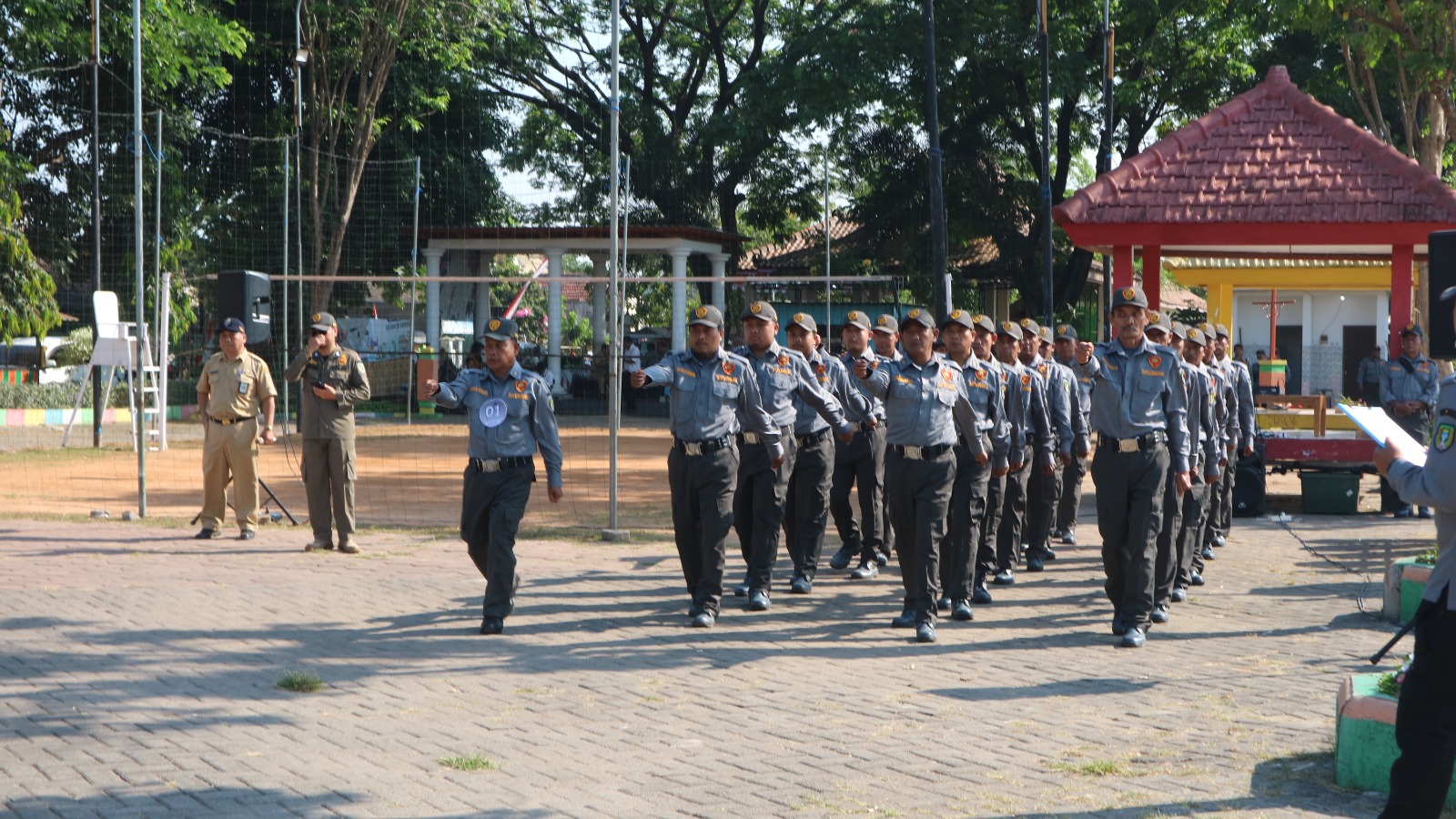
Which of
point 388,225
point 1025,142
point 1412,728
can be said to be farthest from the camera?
point 1025,142

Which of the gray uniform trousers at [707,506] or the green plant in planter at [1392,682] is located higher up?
the gray uniform trousers at [707,506]

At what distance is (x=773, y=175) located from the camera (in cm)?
3816

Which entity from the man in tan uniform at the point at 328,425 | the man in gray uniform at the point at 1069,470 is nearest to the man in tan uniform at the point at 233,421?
the man in tan uniform at the point at 328,425

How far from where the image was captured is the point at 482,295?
34.7 m

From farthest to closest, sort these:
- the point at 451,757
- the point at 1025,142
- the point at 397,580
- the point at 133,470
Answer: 1. the point at 1025,142
2. the point at 133,470
3. the point at 397,580
4. the point at 451,757

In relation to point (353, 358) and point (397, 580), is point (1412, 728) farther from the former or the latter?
point (353, 358)

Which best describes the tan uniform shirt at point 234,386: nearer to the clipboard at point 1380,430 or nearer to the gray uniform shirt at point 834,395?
the gray uniform shirt at point 834,395

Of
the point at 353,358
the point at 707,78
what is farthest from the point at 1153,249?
the point at 707,78

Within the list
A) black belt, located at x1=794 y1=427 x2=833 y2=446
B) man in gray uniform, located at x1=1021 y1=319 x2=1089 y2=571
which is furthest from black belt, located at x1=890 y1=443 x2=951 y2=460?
man in gray uniform, located at x1=1021 y1=319 x2=1089 y2=571

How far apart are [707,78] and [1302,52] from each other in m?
15.7

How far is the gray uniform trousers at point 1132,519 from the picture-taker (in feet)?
28.4

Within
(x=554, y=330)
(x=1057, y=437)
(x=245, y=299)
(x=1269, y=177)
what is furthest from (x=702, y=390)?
(x=554, y=330)

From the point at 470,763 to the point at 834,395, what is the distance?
5855 mm

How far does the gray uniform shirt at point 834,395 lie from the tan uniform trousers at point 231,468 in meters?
4.96
